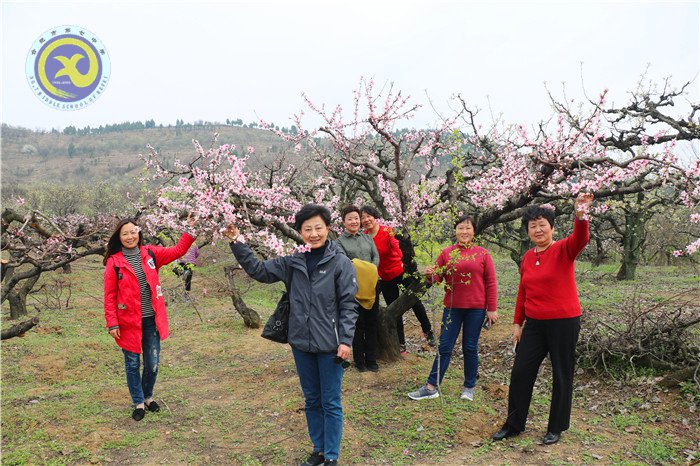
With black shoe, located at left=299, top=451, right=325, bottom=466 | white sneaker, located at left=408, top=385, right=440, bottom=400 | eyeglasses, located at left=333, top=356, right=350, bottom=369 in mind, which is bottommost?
black shoe, located at left=299, top=451, right=325, bottom=466

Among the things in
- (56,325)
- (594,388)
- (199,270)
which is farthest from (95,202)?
(594,388)

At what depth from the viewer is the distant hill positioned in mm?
75188

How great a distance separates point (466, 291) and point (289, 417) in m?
2.21

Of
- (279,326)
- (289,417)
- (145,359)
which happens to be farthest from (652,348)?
(145,359)

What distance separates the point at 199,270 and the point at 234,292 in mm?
10890

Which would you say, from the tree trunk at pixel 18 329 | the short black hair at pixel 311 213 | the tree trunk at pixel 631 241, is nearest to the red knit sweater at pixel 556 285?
the short black hair at pixel 311 213

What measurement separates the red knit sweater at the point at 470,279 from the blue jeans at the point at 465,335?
0.31 ft

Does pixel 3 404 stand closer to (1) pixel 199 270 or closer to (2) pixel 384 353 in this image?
(2) pixel 384 353

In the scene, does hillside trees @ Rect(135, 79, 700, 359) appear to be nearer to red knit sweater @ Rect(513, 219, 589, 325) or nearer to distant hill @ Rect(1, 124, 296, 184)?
red knit sweater @ Rect(513, 219, 589, 325)

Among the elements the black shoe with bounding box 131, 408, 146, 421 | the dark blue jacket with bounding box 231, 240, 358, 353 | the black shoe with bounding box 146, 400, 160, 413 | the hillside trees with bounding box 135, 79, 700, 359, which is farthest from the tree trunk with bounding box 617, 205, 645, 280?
the black shoe with bounding box 131, 408, 146, 421

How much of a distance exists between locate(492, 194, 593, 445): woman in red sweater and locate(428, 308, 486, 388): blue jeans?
1.75 feet

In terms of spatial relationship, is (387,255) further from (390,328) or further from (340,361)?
(340,361)

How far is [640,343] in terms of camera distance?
5121 mm

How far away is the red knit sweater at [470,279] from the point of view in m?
4.37
